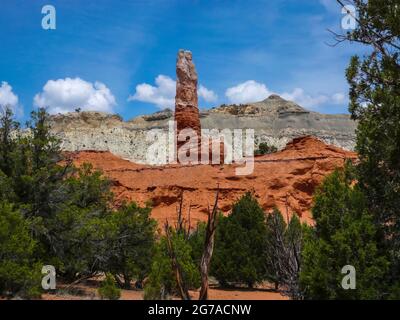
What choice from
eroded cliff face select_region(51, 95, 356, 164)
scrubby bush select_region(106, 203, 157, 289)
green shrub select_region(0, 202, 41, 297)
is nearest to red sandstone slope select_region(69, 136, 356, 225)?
scrubby bush select_region(106, 203, 157, 289)

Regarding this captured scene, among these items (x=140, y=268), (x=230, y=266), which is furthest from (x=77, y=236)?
(x=230, y=266)

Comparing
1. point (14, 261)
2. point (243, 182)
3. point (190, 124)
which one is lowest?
point (14, 261)

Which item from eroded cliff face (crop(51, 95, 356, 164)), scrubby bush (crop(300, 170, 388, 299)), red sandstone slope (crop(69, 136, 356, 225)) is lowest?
scrubby bush (crop(300, 170, 388, 299))

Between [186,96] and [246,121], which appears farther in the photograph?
[246,121]

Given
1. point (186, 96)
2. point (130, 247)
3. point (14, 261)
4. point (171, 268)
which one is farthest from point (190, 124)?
point (14, 261)

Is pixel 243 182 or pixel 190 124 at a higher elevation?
pixel 190 124

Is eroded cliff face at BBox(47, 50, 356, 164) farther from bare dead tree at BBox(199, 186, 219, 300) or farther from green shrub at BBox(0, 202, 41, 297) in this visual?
bare dead tree at BBox(199, 186, 219, 300)

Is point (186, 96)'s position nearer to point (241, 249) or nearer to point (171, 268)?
point (241, 249)

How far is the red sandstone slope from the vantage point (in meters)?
36.6

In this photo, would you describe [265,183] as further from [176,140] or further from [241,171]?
[176,140]

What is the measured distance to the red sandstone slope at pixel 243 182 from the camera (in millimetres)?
36594

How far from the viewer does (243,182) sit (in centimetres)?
3781

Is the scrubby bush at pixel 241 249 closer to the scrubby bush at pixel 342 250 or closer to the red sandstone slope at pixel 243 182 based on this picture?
the scrubby bush at pixel 342 250
